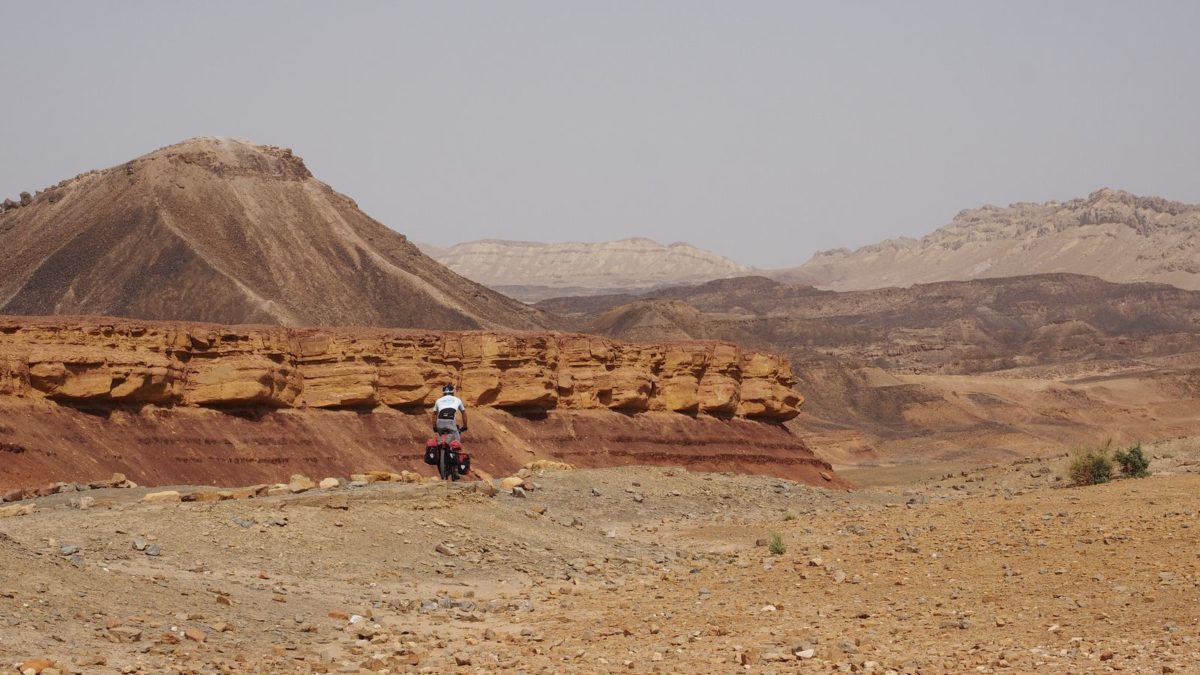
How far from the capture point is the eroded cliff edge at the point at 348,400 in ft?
109

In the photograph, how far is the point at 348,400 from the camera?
39938mm

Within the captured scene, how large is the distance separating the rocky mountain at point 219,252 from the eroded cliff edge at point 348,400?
30007 mm

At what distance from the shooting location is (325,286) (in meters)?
81.2

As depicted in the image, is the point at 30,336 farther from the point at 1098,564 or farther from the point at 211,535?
the point at 1098,564

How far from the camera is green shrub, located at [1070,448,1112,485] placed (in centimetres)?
2727

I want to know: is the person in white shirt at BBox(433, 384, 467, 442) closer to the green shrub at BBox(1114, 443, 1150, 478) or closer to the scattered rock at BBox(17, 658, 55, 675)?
the scattered rock at BBox(17, 658, 55, 675)

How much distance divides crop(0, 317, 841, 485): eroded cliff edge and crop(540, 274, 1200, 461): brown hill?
18.0 meters

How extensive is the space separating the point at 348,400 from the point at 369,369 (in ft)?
3.77

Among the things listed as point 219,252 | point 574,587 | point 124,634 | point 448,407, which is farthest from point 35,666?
point 219,252

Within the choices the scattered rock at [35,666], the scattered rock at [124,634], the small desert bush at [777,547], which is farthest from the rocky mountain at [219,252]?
the scattered rock at [35,666]

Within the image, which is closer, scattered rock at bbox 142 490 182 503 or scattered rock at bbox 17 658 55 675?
scattered rock at bbox 17 658 55 675

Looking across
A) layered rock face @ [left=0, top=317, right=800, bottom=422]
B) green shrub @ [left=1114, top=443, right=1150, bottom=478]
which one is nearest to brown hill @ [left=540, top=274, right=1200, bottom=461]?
layered rock face @ [left=0, top=317, right=800, bottom=422]

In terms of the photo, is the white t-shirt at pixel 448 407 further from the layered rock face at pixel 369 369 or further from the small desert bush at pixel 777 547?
the layered rock face at pixel 369 369

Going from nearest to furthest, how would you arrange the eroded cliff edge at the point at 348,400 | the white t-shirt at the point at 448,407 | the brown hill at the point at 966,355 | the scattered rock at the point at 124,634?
the scattered rock at the point at 124,634 → the white t-shirt at the point at 448,407 → the eroded cliff edge at the point at 348,400 → the brown hill at the point at 966,355
